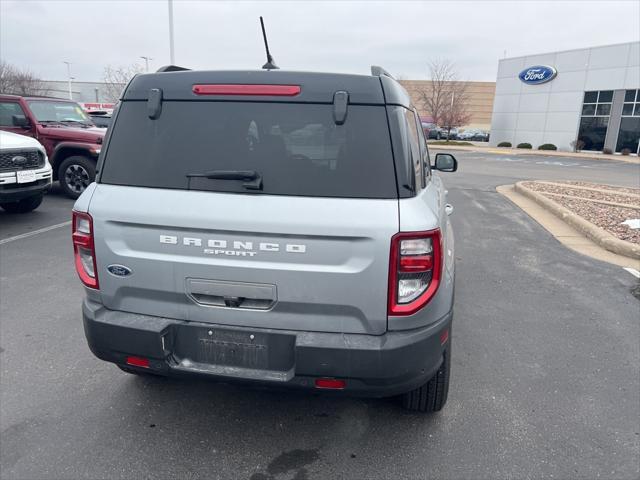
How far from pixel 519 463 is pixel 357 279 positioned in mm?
1427

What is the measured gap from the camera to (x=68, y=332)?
13.1ft

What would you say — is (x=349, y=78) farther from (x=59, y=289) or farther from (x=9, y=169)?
(x=9, y=169)

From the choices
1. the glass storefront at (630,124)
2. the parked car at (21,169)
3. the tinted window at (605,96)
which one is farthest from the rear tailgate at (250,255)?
the tinted window at (605,96)

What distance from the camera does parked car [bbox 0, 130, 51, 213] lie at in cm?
719

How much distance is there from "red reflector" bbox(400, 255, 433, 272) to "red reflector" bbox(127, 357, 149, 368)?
4.51ft

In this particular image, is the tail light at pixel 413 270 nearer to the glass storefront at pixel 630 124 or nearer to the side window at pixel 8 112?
the side window at pixel 8 112

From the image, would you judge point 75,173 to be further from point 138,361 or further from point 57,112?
point 138,361

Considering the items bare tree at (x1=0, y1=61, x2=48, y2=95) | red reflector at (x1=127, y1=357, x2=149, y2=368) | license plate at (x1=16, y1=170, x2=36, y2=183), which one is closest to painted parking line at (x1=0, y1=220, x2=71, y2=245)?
license plate at (x1=16, y1=170, x2=36, y2=183)

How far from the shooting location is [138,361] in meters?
2.44

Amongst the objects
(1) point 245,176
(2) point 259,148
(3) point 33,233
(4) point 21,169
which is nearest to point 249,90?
(2) point 259,148

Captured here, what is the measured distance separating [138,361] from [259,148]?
1253mm

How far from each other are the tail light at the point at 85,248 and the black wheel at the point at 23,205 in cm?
706

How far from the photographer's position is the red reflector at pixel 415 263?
85.5 inches

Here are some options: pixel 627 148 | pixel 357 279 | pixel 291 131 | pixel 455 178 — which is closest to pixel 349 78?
pixel 291 131
